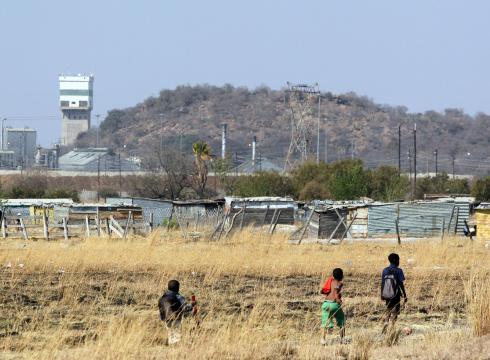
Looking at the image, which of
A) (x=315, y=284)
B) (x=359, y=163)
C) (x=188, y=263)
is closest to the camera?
(x=315, y=284)

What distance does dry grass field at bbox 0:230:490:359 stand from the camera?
13781 millimetres

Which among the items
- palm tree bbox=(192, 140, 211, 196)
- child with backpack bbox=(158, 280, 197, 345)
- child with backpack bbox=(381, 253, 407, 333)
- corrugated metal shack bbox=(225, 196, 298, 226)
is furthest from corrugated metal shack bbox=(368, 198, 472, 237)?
palm tree bbox=(192, 140, 211, 196)

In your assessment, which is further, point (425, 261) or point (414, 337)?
point (425, 261)

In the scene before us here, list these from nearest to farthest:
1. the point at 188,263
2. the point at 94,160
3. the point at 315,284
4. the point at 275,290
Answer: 1. the point at 275,290
2. the point at 315,284
3. the point at 188,263
4. the point at 94,160

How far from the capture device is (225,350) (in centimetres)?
1321

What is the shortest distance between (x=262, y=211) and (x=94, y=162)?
131 metres

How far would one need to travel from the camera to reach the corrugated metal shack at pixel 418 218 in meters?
44.6

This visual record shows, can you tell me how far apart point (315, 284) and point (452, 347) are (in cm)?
1060

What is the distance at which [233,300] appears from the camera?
20.5 m

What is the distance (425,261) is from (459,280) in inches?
214

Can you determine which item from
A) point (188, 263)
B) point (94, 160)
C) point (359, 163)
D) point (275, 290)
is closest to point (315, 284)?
point (275, 290)

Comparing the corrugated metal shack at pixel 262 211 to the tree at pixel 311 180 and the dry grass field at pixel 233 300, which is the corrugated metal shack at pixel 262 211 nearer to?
the dry grass field at pixel 233 300

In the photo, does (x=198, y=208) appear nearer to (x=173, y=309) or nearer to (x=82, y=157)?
(x=173, y=309)

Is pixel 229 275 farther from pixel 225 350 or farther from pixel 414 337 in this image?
pixel 225 350
